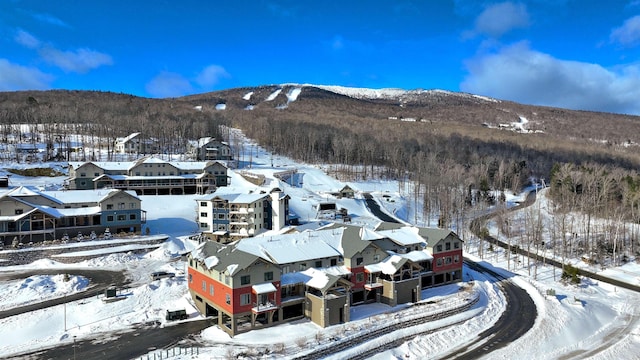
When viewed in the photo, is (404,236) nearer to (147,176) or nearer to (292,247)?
(292,247)

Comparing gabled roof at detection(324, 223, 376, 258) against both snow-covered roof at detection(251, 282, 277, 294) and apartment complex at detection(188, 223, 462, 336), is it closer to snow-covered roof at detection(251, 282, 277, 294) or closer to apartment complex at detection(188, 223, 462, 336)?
apartment complex at detection(188, 223, 462, 336)

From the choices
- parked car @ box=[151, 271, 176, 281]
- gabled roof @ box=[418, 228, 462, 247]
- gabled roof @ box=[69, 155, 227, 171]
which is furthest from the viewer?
gabled roof @ box=[69, 155, 227, 171]

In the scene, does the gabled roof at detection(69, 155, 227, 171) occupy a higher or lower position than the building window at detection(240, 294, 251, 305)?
higher

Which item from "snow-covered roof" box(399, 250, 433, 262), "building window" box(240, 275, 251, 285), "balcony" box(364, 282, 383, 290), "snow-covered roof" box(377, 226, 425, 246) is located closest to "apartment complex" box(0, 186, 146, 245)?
"building window" box(240, 275, 251, 285)

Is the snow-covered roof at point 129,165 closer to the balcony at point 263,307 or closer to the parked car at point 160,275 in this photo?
the parked car at point 160,275

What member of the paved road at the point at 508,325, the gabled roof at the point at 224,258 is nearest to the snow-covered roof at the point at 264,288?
the gabled roof at the point at 224,258

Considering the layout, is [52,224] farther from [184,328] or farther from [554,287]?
[554,287]
